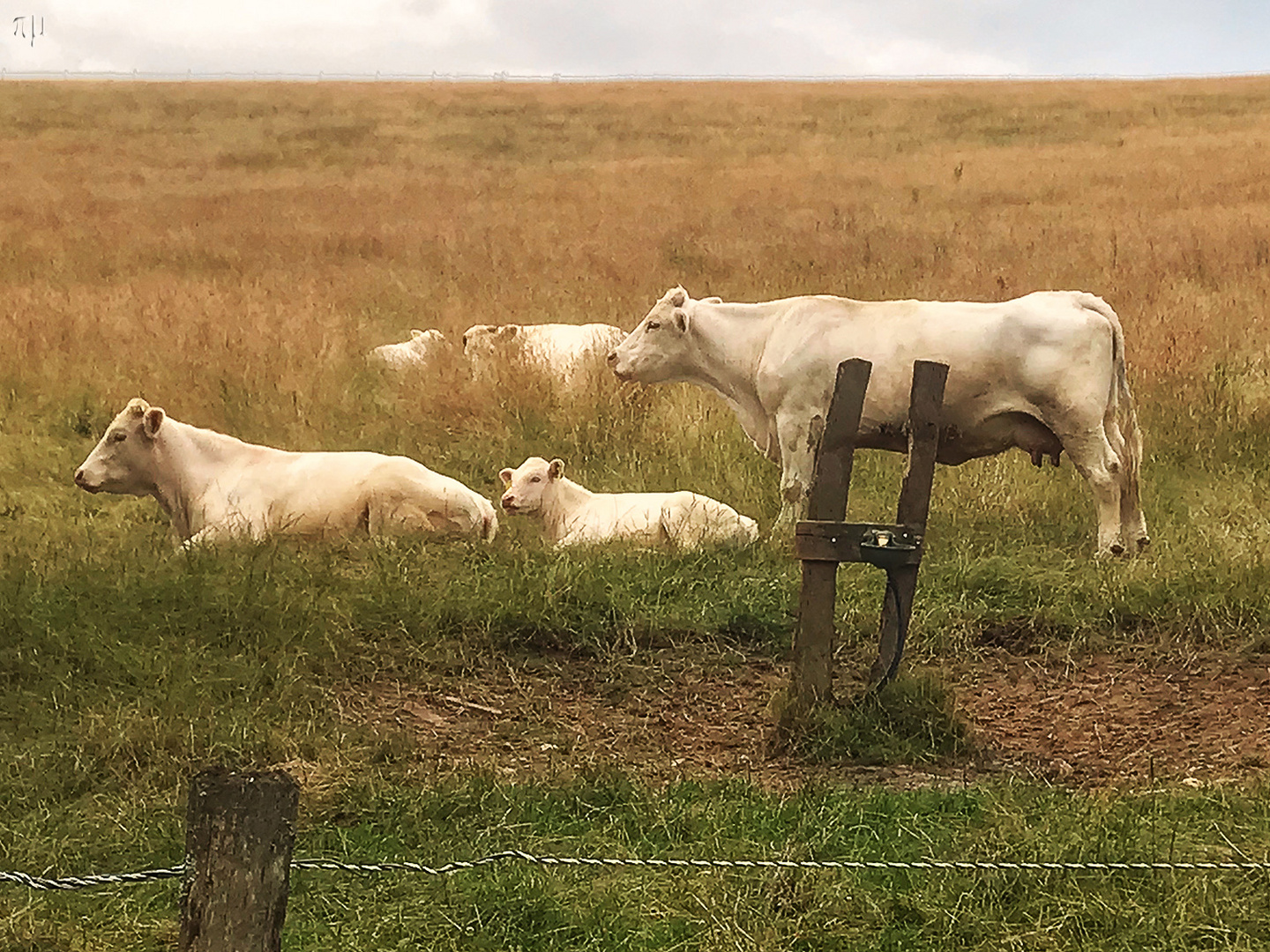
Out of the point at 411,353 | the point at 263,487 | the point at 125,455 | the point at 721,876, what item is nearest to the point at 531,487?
the point at 263,487

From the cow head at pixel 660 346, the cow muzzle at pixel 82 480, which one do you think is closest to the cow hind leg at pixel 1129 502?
the cow head at pixel 660 346

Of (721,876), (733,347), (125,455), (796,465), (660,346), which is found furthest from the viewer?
(660,346)

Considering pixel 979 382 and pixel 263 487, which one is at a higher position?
pixel 979 382

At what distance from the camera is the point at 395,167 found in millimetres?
21375

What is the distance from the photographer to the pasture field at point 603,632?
454 cm

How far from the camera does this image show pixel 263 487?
8562 millimetres

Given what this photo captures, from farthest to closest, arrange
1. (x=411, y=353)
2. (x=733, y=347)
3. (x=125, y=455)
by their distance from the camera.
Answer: (x=411, y=353) < (x=733, y=347) < (x=125, y=455)

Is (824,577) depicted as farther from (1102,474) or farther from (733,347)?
(733,347)

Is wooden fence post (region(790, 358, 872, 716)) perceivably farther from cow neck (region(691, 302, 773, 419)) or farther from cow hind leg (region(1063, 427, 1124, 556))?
cow neck (region(691, 302, 773, 419))

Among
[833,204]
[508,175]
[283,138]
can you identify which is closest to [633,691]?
[833,204]

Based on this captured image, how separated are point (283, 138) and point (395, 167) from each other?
3.54 metres

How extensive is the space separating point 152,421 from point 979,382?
184 inches

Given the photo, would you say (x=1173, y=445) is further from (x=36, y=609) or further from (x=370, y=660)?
(x=36, y=609)

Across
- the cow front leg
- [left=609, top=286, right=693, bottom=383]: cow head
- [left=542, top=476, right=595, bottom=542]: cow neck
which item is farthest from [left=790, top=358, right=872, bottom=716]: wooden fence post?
[left=609, top=286, right=693, bottom=383]: cow head
